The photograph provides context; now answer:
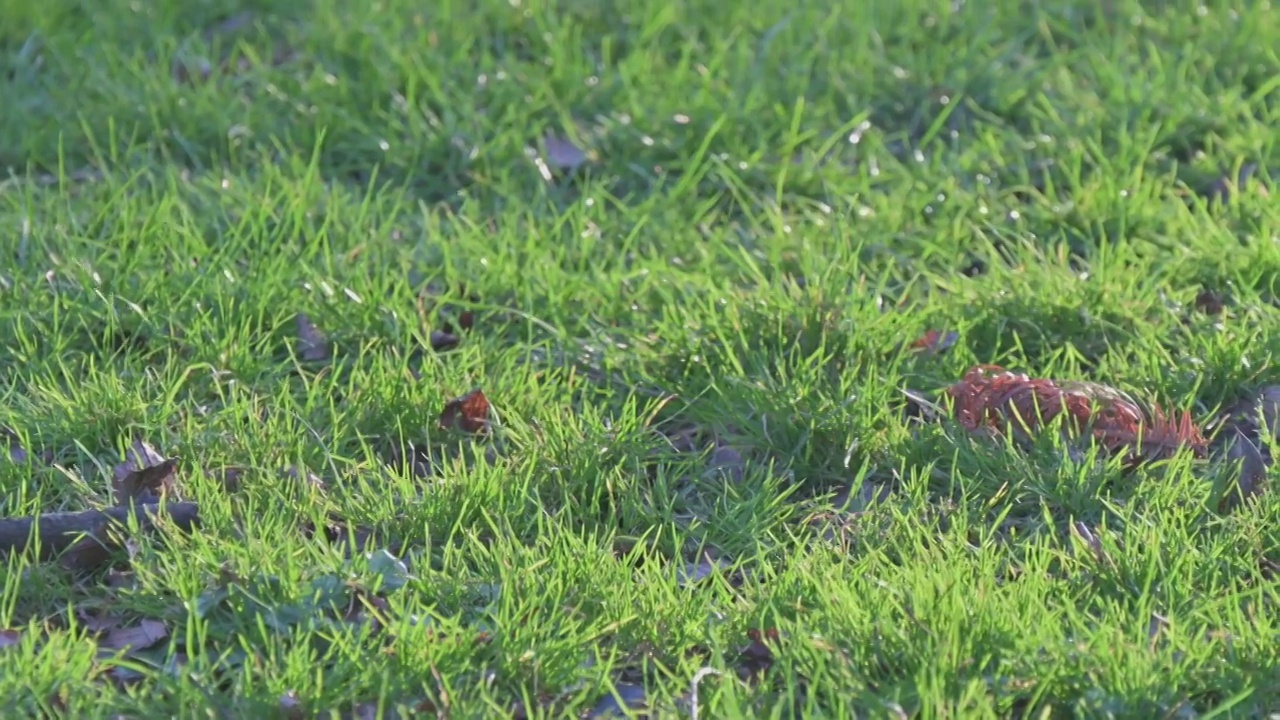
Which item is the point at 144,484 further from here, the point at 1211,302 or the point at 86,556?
the point at 1211,302

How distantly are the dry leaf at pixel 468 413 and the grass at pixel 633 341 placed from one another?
3 centimetres

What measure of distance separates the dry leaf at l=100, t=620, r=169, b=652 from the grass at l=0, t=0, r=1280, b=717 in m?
0.02

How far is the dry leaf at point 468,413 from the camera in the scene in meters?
3.24

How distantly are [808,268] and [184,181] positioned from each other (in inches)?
67.7

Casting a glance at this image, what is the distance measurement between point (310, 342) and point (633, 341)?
0.75 meters

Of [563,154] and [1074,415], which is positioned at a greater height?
[1074,415]

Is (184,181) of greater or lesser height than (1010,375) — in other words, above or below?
below

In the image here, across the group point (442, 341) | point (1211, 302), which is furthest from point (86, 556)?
point (1211, 302)

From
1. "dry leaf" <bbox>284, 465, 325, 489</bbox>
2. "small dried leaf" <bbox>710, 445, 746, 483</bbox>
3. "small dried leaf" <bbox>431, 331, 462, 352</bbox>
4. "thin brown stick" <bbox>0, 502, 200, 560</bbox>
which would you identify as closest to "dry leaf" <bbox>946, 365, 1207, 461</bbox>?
"small dried leaf" <bbox>710, 445, 746, 483</bbox>

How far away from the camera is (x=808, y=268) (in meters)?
3.73

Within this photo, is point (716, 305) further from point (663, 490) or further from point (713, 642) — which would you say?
point (713, 642)

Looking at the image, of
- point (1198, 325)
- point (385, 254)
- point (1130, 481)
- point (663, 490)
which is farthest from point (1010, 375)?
point (385, 254)

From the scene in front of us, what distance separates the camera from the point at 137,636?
265 centimetres

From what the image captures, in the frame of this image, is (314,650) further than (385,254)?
No
